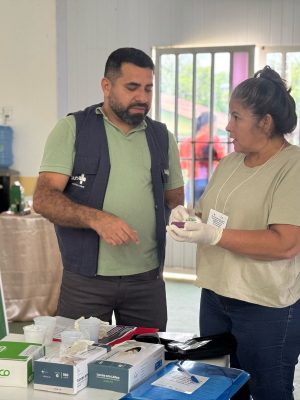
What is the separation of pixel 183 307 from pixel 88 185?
10.3ft

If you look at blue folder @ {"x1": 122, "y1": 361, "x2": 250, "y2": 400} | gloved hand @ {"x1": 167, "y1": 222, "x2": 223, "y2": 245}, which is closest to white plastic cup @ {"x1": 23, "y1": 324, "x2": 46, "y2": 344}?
blue folder @ {"x1": 122, "y1": 361, "x2": 250, "y2": 400}

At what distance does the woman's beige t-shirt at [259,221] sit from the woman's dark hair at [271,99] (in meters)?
0.10

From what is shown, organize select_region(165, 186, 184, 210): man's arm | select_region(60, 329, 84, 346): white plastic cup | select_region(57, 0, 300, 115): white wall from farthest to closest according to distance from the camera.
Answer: select_region(57, 0, 300, 115): white wall < select_region(165, 186, 184, 210): man's arm < select_region(60, 329, 84, 346): white plastic cup

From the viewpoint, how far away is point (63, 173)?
241cm

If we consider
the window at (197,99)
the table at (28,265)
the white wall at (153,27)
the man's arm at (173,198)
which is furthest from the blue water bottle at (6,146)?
the man's arm at (173,198)

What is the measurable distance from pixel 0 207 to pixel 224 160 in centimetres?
339

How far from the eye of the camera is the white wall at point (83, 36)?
223 inches

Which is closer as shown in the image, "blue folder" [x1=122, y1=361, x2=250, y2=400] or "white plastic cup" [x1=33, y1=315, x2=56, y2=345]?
"blue folder" [x1=122, y1=361, x2=250, y2=400]

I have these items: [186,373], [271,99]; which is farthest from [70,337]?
[271,99]

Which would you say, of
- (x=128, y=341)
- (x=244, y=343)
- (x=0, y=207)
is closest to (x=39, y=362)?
(x=128, y=341)

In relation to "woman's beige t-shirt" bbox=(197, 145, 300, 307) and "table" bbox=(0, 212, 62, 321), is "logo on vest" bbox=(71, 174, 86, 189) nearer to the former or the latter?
"woman's beige t-shirt" bbox=(197, 145, 300, 307)

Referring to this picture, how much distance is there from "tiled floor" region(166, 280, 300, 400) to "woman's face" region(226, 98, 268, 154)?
6.92ft

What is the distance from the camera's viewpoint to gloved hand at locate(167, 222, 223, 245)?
2049 mm

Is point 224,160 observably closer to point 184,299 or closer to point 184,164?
point 184,299
